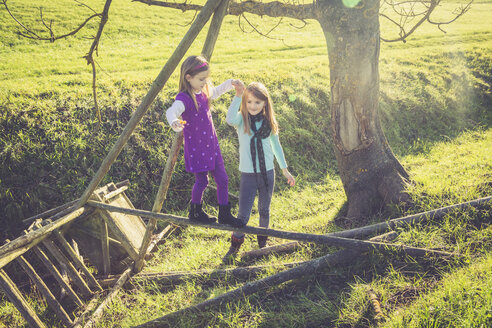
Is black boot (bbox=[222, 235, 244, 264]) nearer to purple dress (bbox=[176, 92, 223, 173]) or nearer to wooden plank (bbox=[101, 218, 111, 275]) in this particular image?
purple dress (bbox=[176, 92, 223, 173])

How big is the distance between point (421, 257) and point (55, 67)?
10.7 metres

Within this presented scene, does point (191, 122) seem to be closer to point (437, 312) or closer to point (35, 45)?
point (437, 312)

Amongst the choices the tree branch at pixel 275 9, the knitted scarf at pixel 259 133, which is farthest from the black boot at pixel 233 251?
the tree branch at pixel 275 9

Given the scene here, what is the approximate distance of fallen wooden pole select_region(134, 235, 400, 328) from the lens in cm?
311

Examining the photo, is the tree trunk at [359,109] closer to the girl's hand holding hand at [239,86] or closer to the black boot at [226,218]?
the girl's hand holding hand at [239,86]

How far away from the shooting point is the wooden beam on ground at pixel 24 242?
303 centimetres

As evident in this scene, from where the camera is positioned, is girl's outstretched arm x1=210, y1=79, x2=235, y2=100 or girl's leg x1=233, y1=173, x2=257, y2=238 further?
girl's leg x1=233, y1=173, x2=257, y2=238

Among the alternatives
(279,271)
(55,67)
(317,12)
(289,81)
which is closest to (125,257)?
(279,271)

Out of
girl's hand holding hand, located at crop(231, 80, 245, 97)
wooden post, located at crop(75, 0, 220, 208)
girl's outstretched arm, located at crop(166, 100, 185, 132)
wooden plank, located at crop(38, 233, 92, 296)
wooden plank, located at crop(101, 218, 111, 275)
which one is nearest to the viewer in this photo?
girl's outstretched arm, located at crop(166, 100, 185, 132)

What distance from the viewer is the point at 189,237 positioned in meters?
5.20

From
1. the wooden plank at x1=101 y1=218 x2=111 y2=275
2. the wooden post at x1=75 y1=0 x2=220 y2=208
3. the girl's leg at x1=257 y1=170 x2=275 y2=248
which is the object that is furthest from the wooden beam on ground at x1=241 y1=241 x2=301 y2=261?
the wooden post at x1=75 y1=0 x2=220 y2=208

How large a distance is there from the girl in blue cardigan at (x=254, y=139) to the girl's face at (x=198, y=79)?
1.26 feet

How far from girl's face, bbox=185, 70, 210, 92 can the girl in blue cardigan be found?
38 cm

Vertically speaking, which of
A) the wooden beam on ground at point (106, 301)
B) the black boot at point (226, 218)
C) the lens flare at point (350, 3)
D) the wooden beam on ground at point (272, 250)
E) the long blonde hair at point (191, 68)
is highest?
the long blonde hair at point (191, 68)
